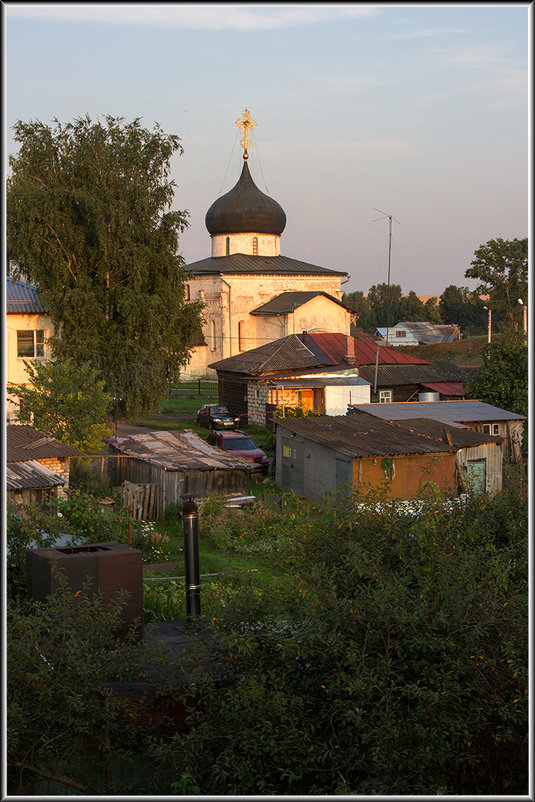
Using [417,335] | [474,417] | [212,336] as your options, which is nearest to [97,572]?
[474,417]

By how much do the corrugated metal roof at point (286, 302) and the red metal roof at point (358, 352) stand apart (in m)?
7.35

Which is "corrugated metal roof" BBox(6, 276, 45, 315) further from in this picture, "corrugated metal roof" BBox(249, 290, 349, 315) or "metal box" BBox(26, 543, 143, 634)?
"metal box" BBox(26, 543, 143, 634)

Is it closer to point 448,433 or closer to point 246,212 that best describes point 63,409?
point 448,433

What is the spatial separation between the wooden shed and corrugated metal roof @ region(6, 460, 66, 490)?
2.84 m

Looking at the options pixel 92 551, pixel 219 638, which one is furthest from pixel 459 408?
pixel 219 638

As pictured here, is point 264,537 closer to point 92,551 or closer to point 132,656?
point 92,551

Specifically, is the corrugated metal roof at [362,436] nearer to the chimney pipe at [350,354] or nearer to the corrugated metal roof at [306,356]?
the corrugated metal roof at [306,356]

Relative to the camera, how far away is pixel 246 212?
47656 millimetres

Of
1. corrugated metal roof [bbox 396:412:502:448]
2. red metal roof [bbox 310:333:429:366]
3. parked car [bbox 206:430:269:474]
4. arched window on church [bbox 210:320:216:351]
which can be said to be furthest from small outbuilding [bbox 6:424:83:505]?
arched window on church [bbox 210:320:216:351]

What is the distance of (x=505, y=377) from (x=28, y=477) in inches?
676

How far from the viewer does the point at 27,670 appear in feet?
18.2

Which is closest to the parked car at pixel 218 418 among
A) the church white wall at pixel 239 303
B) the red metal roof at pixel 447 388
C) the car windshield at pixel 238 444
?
the car windshield at pixel 238 444

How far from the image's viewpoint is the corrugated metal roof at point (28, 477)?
45.9 feet

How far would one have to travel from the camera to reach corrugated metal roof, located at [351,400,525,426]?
21.0 m
